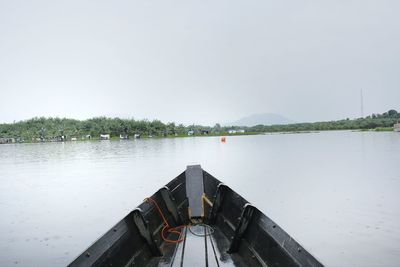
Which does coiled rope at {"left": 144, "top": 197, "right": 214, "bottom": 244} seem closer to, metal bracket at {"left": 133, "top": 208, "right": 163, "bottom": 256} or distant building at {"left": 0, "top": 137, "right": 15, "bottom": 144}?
metal bracket at {"left": 133, "top": 208, "right": 163, "bottom": 256}

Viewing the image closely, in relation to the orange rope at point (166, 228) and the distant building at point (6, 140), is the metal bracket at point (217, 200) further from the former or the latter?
the distant building at point (6, 140)

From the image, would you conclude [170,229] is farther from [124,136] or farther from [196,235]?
[124,136]

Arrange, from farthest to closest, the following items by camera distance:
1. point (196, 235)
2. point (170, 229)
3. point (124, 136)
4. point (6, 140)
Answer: point (124, 136) < point (6, 140) < point (170, 229) < point (196, 235)

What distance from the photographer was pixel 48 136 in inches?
4636

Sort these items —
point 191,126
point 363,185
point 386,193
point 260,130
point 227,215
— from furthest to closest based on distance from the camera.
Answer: point 260,130, point 191,126, point 363,185, point 386,193, point 227,215

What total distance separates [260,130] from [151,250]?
6837 inches

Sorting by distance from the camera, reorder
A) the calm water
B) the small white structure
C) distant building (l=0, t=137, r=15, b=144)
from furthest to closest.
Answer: the small white structure
distant building (l=0, t=137, r=15, b=144)
the calm water

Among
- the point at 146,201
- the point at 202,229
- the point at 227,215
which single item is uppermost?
the point at 146,201

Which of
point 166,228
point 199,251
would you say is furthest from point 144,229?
point 166,228

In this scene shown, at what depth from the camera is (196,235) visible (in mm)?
5742

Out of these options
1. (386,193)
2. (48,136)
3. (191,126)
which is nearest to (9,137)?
(48,136)

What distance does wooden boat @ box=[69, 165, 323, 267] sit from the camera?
135 inches

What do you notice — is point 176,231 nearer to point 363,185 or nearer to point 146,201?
point 146,201

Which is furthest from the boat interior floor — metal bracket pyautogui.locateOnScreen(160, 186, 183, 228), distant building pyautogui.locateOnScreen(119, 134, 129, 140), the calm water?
distant building pyautogui.locateOnScreen(119, 134, 129, 140)
